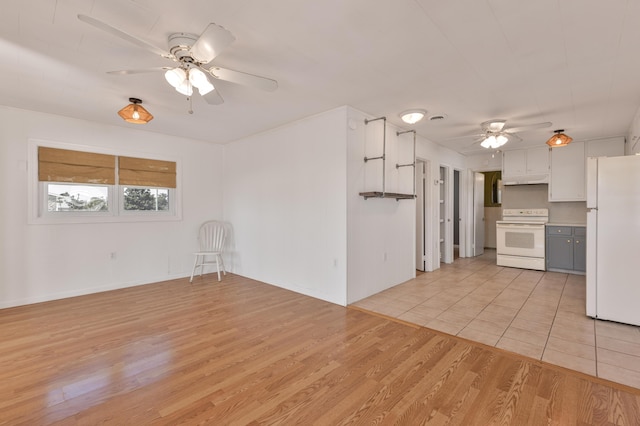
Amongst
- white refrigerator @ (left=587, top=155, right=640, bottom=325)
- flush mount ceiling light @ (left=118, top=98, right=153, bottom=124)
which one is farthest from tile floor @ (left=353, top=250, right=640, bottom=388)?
flush mount ceiling light @ (left=118, top=98, right=153, bottom=124)

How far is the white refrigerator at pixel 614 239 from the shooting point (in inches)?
118

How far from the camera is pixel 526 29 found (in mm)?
2039

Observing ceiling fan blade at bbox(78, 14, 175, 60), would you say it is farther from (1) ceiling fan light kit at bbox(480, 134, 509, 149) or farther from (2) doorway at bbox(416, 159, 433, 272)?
(2) doorway at bbox(416, 159, 433, 272)

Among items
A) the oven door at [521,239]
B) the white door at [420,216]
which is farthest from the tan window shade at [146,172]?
the oven door at [521,239]

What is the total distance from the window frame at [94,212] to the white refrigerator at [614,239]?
5.74 m

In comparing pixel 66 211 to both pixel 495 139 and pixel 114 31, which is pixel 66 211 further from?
pixel 495 139

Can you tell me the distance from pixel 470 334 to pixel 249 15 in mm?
3216

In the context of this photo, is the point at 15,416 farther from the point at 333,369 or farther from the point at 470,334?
the point at 470,334

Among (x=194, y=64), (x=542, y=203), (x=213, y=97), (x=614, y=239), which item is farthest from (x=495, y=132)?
(x=194, y=64)

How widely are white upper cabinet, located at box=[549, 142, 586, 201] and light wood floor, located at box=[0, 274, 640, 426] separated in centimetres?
468

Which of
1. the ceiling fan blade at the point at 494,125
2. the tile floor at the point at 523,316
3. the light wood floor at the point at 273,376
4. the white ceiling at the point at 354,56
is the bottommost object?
the light wood floor at the point at 273,376

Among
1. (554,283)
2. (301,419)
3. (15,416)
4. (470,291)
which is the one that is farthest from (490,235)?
(15,416)

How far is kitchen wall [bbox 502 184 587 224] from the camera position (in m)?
5.82

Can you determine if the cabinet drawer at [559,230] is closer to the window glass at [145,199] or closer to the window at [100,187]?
A: the window at [100,187]
